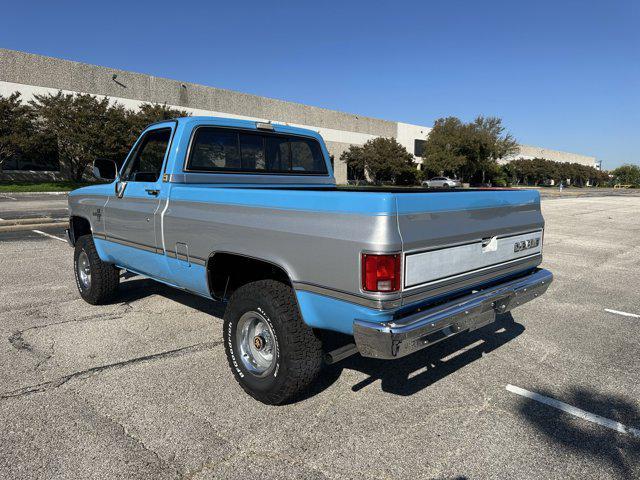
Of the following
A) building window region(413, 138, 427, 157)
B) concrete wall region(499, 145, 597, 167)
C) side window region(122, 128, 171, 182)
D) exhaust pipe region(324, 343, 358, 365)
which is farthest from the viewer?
concrete wall region(499, 145, 597, 167)

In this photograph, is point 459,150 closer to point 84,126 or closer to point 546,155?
point 84,126

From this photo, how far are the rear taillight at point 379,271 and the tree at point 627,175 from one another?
133 meters

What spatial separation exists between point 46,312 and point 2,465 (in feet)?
10.5

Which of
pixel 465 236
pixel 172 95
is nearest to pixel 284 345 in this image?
pixel 465 236

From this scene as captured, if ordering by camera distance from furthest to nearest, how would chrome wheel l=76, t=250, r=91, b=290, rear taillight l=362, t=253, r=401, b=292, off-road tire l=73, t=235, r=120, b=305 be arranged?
chrome wheel l=76, t=250, r=91, b=290
off-road tire l=73, t=235, r=120, b=305
rear taillight l=362, t=253, r=401, b=292

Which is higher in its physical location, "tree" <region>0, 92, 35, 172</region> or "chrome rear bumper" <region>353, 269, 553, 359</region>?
"tree" <region>0, 92, 35, 172</region>

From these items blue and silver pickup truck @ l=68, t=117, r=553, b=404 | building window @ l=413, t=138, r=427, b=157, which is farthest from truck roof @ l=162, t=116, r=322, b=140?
building window @ l=413, t=138, r=427, b=157

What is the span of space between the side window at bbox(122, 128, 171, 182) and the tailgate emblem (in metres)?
3.20

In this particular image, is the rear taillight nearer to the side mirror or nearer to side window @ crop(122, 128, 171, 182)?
side window @ crop(122, 128, 171, 182)

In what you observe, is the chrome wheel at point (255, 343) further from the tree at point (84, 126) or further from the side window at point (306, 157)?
the tree at point (84, 126)

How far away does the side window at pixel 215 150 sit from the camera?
4.29m

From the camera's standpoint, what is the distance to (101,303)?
18.8 feet

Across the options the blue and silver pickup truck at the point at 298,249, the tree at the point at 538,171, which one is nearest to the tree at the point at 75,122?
the blue and silver pickup truck at the point at 298,249

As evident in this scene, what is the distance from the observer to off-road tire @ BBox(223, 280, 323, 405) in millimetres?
3111
